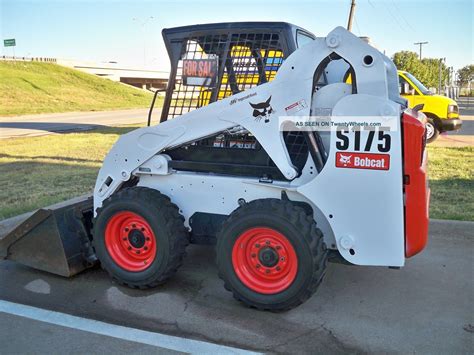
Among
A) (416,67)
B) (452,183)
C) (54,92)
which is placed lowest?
(452,183)

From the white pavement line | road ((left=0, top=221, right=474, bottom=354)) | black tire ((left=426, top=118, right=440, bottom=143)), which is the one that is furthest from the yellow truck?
the white pavement line

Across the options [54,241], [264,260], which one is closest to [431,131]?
[264,260]

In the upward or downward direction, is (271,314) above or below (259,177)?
below

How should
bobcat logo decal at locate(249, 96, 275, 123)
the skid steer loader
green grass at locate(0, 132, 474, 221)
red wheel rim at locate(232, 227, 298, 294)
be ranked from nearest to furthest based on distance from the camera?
the skid steer loader < red wheel rim at locate(232, 227, 298, 294) < bobcat logo decal at locate(249, 96, 275, 123) < green grass at locate(0, 132, 474, 221)

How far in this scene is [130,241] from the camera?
4.32 metres

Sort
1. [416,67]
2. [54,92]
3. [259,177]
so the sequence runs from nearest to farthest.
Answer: [259,177]
[54,92]
[416,67]

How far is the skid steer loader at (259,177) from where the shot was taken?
141 inches

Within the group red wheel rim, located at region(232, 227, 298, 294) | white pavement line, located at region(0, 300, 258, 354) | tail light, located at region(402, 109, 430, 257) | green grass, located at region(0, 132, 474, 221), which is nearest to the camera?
white pavement line, located at region(0, 300, 258, 354)

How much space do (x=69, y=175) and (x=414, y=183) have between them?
23.2 ft

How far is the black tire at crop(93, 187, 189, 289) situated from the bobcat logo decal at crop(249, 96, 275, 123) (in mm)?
1072

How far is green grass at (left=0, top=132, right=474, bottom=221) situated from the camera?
672cm

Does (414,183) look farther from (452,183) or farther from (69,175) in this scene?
(69,175)

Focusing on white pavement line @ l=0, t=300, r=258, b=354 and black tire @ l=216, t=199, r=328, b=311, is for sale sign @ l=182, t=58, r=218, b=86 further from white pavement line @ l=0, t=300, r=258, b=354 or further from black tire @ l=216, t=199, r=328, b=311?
white pavement line @ l=0, t=300, r=258, b=354

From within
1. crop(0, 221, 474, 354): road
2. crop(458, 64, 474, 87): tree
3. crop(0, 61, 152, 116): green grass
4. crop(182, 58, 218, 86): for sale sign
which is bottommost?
crop(0, 221, 474, 354): road
